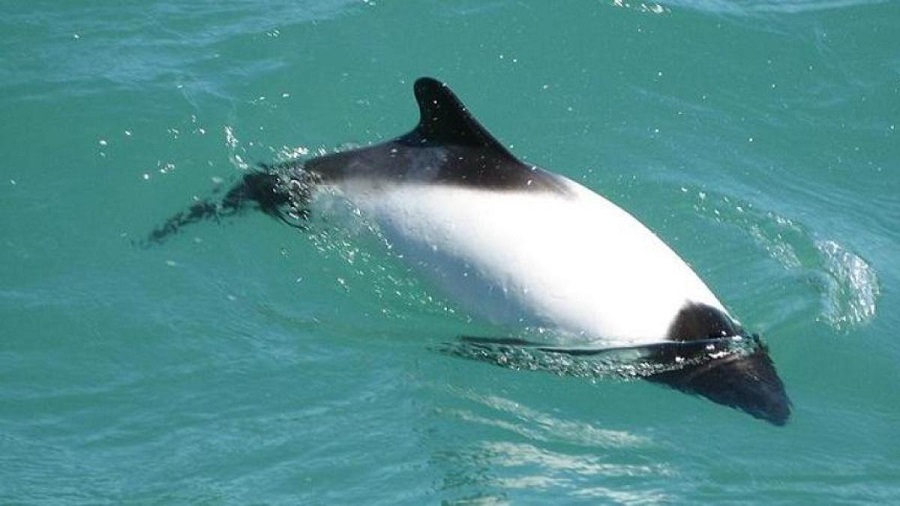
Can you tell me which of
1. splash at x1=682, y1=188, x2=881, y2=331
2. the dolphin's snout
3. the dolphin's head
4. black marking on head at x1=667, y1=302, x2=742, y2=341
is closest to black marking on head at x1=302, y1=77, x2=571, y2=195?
black marking on head at x1=667, y1=302, x2=742, y2=341

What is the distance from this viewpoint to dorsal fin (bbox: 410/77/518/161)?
10.2 metres

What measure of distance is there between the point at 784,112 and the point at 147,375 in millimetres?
7517

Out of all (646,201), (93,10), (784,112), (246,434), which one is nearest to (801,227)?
(646,201)

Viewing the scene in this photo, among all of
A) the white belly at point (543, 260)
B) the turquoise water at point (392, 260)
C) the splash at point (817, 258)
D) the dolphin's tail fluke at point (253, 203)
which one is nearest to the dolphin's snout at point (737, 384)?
the turquoise water at point (392, 260)

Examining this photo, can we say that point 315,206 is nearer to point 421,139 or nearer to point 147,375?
point 421,139

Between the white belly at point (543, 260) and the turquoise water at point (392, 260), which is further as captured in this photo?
the white belly at point (543, 260)

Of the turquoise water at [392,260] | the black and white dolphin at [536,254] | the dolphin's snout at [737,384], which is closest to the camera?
the turquoise water at [392,260]

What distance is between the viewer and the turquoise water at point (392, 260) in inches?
362

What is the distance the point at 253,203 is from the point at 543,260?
7.95 ft

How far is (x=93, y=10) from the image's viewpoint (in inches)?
593

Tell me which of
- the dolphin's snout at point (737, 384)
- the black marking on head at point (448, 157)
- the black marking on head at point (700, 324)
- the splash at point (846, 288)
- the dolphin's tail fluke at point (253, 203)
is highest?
the dolphin's tail fluke at point (253, 203)

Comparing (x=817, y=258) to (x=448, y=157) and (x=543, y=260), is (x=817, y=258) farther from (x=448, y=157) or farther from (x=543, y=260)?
(x=448, y=157)

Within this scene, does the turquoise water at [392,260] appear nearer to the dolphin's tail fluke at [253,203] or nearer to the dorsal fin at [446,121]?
the dolphin's tail fluke at [253,203]

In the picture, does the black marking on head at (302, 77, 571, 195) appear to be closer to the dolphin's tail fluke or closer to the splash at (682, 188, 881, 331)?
the dolphin's tail fluke
